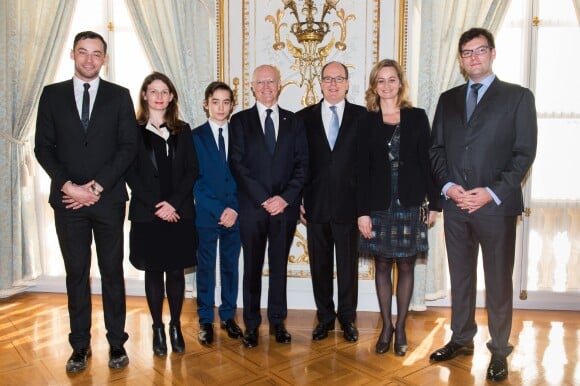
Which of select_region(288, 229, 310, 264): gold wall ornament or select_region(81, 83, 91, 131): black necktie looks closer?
select_region(81, 83, 91, 131): black necktie

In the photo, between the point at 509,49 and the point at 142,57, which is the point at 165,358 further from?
the point at 509,49

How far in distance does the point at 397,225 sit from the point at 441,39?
1628 mm

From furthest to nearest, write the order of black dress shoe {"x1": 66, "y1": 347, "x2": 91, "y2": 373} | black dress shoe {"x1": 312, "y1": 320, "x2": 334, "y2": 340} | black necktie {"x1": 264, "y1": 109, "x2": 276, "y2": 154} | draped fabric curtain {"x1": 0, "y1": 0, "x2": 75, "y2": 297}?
draped fabric curtain {"x1": 0, "y1": 0, "x2": 75, "y2": 297}, black dress shoe {"x1": 312, "y1": 320, "x2": 334, "y2": 340}, black necktie {"x1": 264, "y1": 109, "x2": 276, "y2": 154}, black dress shoe {"x1": 66, "y1": 347, "x2": 91, "y2": 373}

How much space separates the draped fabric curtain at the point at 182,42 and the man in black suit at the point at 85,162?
125 cm

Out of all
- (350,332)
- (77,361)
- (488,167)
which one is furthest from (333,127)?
(77,361)

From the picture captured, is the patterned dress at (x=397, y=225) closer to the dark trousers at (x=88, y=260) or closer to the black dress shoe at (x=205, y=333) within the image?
the black dress shoe at (x=205, y=333)

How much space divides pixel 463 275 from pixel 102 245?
6.33ft

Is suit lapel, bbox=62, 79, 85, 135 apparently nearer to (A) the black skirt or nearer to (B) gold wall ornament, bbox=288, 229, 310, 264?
(A) the black skirt

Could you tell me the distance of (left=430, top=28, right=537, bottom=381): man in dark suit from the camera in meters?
2.59

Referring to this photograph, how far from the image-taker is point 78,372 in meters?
2.70

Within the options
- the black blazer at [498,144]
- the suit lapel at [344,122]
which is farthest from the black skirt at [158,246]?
the black blazer at [498,144]

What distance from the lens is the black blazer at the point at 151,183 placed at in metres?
2.78

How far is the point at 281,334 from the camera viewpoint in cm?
310

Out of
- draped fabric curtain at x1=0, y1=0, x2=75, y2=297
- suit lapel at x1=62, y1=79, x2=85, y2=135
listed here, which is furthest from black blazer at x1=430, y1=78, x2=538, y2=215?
draped fabric curtain at x1=0, y1=0, x2=75, y2=297
